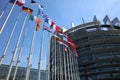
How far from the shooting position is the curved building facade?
1949 inches

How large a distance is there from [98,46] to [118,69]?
11100 millimetres

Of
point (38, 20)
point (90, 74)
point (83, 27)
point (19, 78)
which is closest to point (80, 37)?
point (83, 27)

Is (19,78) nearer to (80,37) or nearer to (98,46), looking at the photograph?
(80,37)

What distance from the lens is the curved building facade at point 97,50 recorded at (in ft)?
162

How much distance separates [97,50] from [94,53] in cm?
163

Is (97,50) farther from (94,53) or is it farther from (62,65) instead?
(62,65)

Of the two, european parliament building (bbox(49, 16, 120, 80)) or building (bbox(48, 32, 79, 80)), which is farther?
european parliament building (bbox(49, 16, 120, 80))

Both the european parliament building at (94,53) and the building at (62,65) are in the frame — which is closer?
the building at (62,65)

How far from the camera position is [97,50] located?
53219mm

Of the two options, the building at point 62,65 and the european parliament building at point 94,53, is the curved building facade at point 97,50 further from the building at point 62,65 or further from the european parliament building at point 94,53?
the building at point 62,65

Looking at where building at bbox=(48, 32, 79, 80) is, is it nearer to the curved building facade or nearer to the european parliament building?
the european parliament building

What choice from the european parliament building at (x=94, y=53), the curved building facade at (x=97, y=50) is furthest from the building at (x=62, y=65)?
the curved building facade at (x=97, y=50)

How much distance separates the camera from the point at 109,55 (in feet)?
171

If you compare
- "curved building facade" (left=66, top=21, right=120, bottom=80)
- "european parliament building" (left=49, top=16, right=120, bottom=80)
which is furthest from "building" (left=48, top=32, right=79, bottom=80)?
"curved building facade" (left=66, top=21, right=120, bottom=80)
